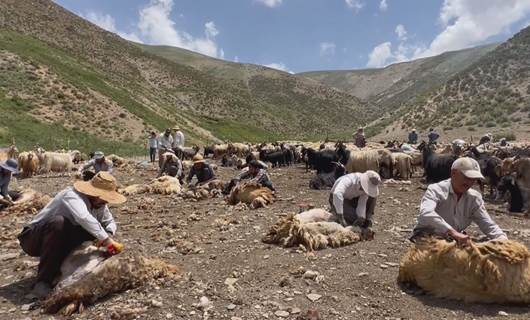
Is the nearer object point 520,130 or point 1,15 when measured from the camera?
point 520,130

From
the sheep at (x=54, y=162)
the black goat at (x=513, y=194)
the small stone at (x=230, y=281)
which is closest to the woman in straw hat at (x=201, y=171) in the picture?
the black goat at (x=513, y=194)

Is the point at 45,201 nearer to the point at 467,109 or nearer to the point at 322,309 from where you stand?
the point at 322,309

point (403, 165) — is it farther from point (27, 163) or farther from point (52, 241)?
point (27, 163)

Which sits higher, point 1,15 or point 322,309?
point 1,15

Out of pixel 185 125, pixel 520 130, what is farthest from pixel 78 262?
pixel 185 125

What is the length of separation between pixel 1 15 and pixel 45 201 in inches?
2270

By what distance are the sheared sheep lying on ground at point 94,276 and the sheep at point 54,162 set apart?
14.3 metres

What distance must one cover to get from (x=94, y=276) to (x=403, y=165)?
12.6 m

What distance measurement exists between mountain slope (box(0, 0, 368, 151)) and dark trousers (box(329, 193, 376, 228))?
23640 millimetres

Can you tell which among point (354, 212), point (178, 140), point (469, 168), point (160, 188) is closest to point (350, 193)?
point (354, 212)

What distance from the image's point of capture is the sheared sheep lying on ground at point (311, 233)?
718 centimetres

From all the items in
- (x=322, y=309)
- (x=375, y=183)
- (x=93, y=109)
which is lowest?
(x=322, y=309)

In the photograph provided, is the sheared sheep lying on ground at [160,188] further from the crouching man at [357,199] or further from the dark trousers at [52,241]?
the dark trousers at [52,241]

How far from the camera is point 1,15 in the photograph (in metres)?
59.3
